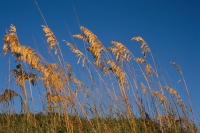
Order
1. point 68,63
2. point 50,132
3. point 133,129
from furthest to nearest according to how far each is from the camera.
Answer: point 68,63 → point 50,132 → point 133,129

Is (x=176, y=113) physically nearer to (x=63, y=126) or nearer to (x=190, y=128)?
(x=190, y=128)

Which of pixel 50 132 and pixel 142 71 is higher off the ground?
pixel 142 71

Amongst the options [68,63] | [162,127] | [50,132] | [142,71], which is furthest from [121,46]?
[50,132]

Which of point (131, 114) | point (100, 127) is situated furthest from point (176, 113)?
point (100, 127)

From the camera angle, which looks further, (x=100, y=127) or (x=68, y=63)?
(x=68, y=63)

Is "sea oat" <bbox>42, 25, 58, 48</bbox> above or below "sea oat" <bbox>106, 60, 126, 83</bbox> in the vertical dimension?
above

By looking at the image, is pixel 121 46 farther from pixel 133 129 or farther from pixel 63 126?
pixel 63 126

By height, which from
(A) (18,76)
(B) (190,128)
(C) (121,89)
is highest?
(A) (18,76)

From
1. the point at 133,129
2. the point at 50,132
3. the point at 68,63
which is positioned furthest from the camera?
the point at 68,63

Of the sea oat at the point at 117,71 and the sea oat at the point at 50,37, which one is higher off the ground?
the sea oat at the point at 50,37

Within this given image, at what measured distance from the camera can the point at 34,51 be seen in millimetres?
5172

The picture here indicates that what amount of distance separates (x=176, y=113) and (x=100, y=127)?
4.79 ft

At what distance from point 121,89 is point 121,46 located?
827 mm

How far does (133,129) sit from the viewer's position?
512 cm
